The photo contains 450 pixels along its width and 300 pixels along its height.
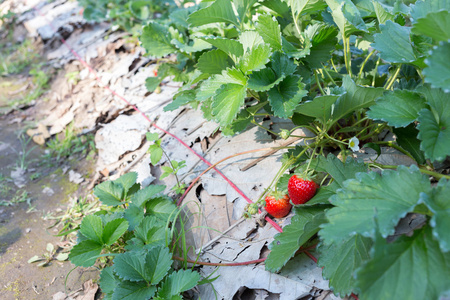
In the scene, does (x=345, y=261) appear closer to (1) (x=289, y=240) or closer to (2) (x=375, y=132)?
(1) (x=289, y=240)

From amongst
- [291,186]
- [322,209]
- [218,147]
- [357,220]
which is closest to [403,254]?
[357,220]

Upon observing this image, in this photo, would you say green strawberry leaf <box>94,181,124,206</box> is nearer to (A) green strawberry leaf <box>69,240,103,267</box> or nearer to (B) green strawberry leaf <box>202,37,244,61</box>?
(A) green strawberry leaf <box>69,240,103,267</box>

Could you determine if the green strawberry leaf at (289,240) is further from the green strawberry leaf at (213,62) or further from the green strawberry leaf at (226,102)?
the green strawberry leaf at (213,62)

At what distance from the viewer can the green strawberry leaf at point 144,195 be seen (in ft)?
5.36

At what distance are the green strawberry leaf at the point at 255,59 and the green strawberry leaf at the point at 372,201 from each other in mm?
564

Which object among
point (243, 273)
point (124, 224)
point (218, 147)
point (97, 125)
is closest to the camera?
point (243, 273)

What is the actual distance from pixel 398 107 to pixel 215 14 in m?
0.88

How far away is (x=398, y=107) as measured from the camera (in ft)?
3.73

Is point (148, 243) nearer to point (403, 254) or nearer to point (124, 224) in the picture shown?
point (124, 224)

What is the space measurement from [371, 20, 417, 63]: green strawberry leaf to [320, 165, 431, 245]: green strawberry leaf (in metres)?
0.42

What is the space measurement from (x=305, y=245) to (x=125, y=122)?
1657 millimetres

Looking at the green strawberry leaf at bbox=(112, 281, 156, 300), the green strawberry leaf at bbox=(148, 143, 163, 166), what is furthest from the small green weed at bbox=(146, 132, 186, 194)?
the green strawberry leaf at bbox=(112, 281, 156, 300)

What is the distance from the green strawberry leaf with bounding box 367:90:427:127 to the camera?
1120 millimetres

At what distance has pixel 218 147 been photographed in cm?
191
